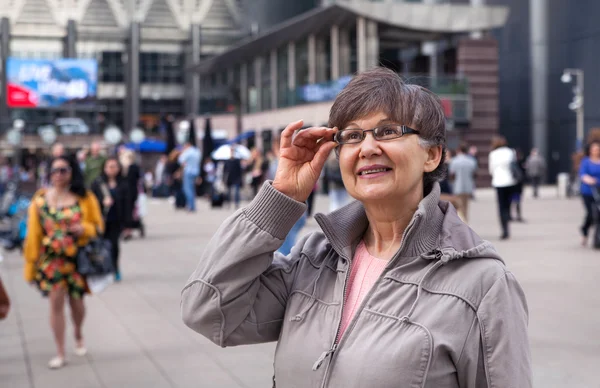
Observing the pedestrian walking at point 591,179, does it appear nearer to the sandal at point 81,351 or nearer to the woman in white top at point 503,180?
the woman in white top at point 503,180

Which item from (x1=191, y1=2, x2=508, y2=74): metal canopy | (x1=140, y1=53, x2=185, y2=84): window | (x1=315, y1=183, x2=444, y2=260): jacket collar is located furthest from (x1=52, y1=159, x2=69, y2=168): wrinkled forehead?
(x1=140, y1=53, x2=185, y2=84): window

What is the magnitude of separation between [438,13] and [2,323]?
32357mm

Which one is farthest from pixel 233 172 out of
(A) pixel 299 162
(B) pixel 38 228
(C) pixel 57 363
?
(A) pixel 299 162

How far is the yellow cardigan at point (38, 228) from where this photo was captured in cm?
805

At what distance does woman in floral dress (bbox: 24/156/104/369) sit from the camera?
8016 millimetres

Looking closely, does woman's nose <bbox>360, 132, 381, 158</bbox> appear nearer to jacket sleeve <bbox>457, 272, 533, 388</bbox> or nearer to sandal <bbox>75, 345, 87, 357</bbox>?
jacket sleeve <bbox>457, 272, 533, 388</bbox>

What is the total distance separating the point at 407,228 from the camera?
2.55 meters

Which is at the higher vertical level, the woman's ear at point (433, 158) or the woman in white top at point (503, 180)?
the woman's ear at point (433, 158)

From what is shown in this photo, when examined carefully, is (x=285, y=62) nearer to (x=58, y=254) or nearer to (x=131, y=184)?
(x=131, y=184)

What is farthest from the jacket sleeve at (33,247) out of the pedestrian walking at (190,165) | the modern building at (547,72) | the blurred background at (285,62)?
the modern building at (547,72)

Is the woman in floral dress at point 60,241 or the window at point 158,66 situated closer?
the woman in floral dress at point 60,241

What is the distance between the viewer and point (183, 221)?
24.0 m

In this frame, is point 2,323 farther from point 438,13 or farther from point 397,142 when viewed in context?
point 438,13

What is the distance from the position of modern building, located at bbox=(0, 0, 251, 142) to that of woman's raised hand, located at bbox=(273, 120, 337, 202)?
66.4 m
